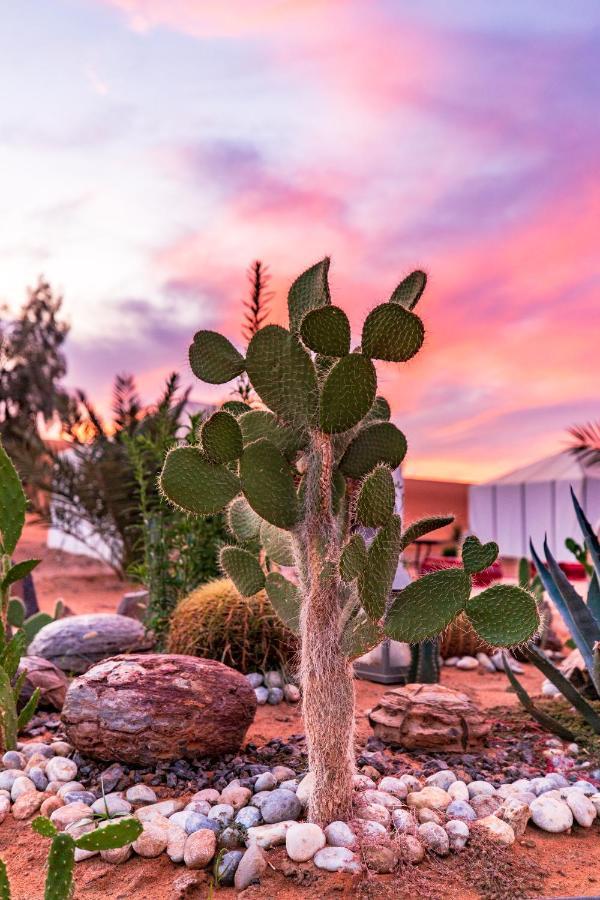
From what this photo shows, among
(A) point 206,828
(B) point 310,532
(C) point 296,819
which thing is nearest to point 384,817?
(C) point 296,819

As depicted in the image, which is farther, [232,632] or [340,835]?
[232,632]

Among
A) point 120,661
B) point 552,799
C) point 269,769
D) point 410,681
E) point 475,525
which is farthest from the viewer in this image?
point 475,525

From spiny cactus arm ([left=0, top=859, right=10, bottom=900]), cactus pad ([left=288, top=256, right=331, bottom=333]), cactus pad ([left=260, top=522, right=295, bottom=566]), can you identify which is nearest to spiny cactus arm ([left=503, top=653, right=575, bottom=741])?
cactus pad ([left=260, top=522, right=295, bottom=566])

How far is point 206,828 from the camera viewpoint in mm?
2305

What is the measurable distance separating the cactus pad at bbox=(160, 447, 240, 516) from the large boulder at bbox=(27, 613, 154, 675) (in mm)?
2506

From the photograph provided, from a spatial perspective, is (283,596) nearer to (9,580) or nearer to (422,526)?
(422,526)

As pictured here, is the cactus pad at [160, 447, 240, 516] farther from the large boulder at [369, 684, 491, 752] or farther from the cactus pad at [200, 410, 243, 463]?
the large boulder at [369, 684, 491, 752]

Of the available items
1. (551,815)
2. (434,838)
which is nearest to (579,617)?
(551,815)

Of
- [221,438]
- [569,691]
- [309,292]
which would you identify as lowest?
[569,691]

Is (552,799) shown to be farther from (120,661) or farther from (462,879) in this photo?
(120,661)

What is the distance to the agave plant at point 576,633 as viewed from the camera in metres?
3.18

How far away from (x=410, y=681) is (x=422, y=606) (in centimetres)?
204

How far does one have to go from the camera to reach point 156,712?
2.79 metres

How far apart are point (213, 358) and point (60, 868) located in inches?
55.3
